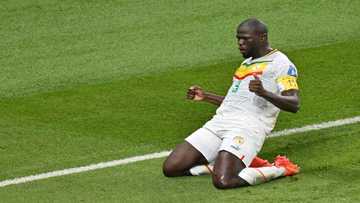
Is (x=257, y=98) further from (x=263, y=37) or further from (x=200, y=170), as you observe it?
(x=200, y=170)

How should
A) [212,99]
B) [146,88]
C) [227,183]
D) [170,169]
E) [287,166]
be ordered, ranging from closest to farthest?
[227,183] < [287,166] < [170,169] < [212,99] < [146,88]

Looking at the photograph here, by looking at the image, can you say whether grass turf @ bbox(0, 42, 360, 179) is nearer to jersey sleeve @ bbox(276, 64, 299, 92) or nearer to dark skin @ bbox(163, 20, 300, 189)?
dark skin @ bbox(163, 20, 300, 189)

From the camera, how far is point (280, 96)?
11.9 meters

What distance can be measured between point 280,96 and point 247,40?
786mm

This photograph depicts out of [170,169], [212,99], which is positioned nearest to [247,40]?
[212,99]

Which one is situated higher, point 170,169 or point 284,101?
point 284,101

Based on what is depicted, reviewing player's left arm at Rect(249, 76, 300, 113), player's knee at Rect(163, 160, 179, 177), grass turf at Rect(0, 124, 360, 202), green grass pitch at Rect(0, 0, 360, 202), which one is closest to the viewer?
grass turf at Rect(0, 124, 360, 202)

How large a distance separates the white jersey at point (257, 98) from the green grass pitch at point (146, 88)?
0.60 metres

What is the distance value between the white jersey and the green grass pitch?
23.7 inches

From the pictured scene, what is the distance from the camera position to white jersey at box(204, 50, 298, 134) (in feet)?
40.1

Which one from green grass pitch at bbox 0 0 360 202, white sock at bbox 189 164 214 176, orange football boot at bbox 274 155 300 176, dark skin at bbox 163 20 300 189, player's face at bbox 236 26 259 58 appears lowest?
green grass pitch at bbox 0 0 360 202

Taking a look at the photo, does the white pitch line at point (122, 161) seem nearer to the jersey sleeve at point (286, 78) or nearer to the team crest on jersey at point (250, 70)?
the team crest on jersey at point (250, 70)

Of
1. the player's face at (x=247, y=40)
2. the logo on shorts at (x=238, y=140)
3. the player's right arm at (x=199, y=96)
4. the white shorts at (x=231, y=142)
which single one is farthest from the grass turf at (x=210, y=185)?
the player's face at (x=247, y=40)

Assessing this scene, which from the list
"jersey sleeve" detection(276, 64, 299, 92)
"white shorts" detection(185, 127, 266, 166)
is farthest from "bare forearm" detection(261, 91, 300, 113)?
"white shorts" detection(185, 127, 266, 166)
